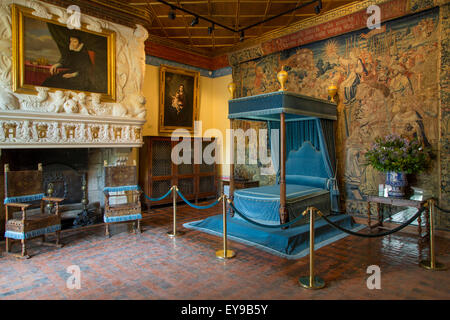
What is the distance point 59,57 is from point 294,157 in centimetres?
519

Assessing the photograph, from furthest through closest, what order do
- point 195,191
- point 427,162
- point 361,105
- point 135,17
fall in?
1. point 195,191
2. point 135,17
3. point 361,105
4. point 427,162

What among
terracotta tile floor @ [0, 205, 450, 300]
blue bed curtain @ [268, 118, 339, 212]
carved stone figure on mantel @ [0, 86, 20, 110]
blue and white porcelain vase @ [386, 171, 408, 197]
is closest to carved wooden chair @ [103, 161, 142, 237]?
terracotta tile floor @ [0, 205, 450, 300]

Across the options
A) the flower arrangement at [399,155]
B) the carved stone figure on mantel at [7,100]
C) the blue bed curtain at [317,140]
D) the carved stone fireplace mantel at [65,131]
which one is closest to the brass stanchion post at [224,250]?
the blue bed curtain at [317,140]

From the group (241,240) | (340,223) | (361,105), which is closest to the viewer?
(241,240)

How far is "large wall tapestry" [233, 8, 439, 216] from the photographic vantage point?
5172 mm

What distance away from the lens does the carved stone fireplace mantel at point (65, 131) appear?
15.9 feet

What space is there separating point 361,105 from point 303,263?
3713mm

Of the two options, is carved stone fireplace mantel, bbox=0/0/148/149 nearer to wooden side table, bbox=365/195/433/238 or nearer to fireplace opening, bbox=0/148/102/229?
fireplace opening, bbox=0/148/102/229

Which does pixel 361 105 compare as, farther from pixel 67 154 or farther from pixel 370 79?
pixel 67 154

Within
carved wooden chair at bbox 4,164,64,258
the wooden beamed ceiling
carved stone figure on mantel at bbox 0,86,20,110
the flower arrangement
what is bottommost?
carved wooden chair at bbox 4,164,64,258

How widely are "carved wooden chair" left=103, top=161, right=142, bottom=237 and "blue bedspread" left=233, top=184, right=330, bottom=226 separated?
6.10 ft

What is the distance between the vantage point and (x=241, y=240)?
4770 mm

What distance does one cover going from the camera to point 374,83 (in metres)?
5.82

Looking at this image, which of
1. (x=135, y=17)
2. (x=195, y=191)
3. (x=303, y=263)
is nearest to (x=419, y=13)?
(x=303, y=263)
